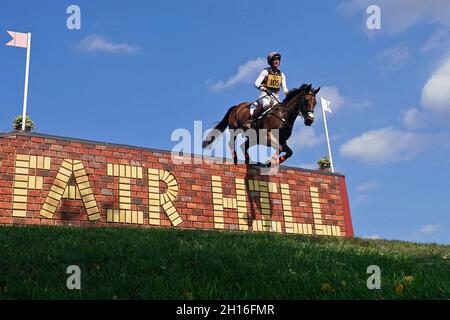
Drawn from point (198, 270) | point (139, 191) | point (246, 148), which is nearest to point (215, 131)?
point (246, 148)

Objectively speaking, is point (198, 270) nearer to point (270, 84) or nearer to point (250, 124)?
point (250, 124)

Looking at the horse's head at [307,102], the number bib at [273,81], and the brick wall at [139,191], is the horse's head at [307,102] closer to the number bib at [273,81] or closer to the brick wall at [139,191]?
the number bib at [273,81]

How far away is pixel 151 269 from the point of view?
21.3 feet

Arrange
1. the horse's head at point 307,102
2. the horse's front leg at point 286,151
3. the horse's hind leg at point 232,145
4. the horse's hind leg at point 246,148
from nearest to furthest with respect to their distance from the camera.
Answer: the horse's head at point 307,102
the horse's front leg at point 286,151
the horse's hind leg at point 246,148
the horse's hind leg at point 232,145

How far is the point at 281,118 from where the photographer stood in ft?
45.7

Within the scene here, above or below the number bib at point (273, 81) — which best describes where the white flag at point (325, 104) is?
above

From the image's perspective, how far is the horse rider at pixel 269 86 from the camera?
14445 millimetres

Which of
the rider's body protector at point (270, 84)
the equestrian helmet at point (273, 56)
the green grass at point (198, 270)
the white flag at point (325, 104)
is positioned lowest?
the green grass at point (198, 270)

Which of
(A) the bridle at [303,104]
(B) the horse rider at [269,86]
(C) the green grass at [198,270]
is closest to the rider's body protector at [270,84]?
(B) the horse rider at [269,86]

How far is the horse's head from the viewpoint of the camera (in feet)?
43.4

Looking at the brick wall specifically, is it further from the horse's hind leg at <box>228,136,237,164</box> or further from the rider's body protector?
the rider's body protector

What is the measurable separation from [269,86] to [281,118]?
4.21 feet

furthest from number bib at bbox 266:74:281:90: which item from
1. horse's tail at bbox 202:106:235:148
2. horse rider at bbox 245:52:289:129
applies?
horse's tail at bbox 202:106:235:148

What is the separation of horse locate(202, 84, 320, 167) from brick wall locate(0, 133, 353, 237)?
1173 mm
